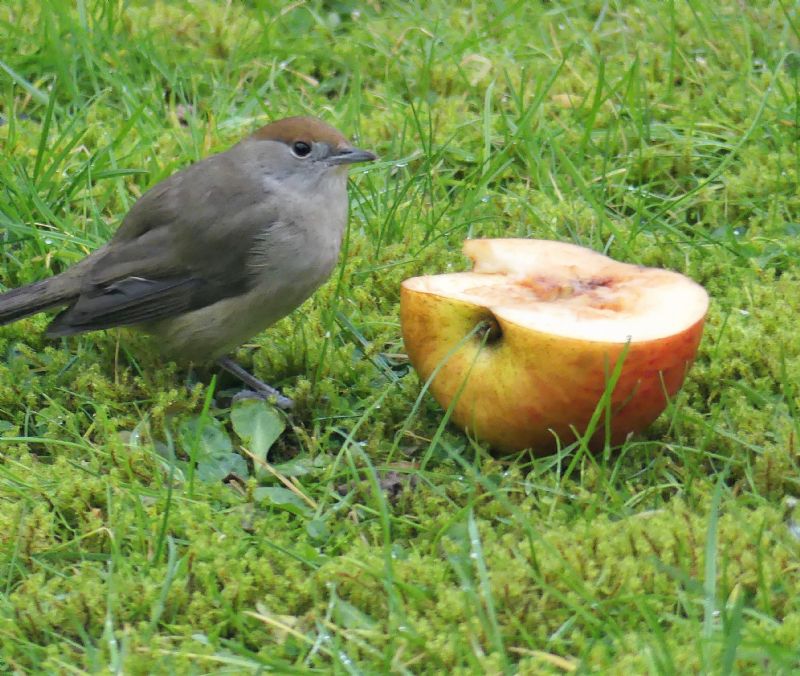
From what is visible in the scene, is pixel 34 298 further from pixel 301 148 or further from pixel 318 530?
pixel 318 530

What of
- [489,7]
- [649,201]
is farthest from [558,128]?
[489,7]

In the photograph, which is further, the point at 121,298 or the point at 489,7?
the point at 489,7

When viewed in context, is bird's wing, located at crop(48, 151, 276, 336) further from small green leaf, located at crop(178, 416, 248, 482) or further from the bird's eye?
small green leaf, located at crop(178, 416, 248, 482)

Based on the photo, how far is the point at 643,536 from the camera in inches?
149

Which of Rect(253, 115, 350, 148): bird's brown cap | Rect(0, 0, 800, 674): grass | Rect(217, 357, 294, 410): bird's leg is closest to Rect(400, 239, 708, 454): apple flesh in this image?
Rect(0, 0, 800, 674): grass

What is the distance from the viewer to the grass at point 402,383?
11.7ft

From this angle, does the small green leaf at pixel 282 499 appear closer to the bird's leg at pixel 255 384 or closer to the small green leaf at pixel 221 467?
the small green leaf at pixel 221 467

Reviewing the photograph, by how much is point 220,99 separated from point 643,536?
3.74 meters

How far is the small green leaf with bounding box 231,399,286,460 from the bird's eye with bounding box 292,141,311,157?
1.07 meters

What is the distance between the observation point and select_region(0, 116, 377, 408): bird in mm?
4777

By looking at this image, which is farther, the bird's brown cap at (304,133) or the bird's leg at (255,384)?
the bird's brown cap at (304,133)

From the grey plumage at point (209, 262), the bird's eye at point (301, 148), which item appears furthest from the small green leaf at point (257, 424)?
the bird's eye at point (301, 148)

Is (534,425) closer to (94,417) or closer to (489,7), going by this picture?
(94,417)

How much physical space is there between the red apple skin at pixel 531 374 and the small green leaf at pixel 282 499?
0.59 m
